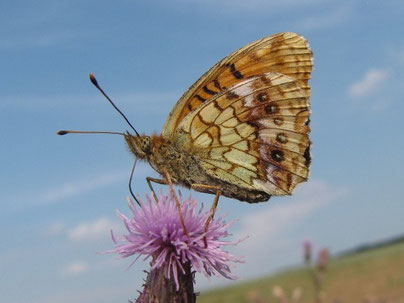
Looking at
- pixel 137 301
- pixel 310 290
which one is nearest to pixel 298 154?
pixel 137 301

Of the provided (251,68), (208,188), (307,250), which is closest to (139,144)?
(208,188)

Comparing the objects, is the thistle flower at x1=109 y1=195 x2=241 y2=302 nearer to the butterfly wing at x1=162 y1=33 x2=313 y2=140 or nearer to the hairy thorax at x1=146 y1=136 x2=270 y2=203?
the hairy thorax at x1=146 y1=136 x2=270 y2=203

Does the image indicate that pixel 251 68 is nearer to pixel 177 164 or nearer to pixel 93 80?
pixel 177 164

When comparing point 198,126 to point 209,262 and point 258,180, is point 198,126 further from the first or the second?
point 209,262

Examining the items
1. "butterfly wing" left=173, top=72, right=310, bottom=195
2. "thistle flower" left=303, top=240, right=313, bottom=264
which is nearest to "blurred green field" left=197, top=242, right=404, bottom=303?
"thistle flower" left=303, top=240, right=313, bottom=264

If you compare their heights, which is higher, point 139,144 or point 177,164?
point 139,144

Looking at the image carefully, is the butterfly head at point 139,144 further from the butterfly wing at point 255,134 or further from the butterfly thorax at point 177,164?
the butterfly wing at point 255,134

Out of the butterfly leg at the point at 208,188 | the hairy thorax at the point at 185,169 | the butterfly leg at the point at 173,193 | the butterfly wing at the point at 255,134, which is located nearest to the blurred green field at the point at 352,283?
the butterfly wing at the point at 255,134
